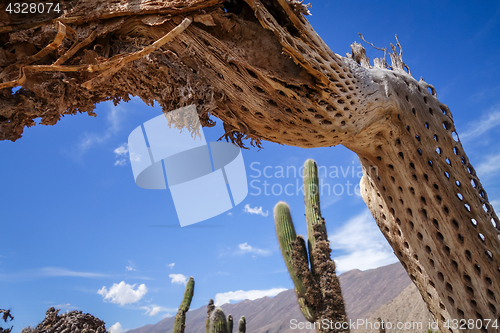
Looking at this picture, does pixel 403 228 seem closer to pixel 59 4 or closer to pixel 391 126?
pixel 391 126

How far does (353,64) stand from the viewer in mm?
2537

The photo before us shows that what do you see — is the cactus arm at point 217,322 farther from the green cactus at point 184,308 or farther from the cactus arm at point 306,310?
the cactus arm at point 306,310

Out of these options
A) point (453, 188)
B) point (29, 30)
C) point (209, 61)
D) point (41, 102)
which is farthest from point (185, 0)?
point (453, 188)

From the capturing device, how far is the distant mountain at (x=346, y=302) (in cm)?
2269

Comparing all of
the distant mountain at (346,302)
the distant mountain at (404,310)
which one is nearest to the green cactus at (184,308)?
the distant mountain at (404,310)

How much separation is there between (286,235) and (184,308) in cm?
283

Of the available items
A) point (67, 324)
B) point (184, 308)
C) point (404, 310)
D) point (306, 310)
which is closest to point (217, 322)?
point (184, 308)

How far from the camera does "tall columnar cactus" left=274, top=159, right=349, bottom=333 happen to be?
5.64 m

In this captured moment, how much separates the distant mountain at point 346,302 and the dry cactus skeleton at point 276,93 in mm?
19621

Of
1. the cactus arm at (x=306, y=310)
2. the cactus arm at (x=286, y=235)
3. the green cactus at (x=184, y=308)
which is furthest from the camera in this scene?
the green cactus at (x=184, y=308)

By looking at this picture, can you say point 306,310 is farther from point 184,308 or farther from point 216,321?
point 184,308

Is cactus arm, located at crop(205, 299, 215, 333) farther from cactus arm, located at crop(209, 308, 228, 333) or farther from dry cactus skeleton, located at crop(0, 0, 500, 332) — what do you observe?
dry cactus skeleton, located at crop(0, 0, 500, 332)

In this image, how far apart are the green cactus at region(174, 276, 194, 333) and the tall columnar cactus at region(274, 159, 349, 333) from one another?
2.37 meters

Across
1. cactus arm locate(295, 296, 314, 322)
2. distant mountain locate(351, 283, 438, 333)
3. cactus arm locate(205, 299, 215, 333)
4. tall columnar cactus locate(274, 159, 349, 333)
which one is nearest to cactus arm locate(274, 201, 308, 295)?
tall columnar cactus locate(274, 159, 349, 333)
